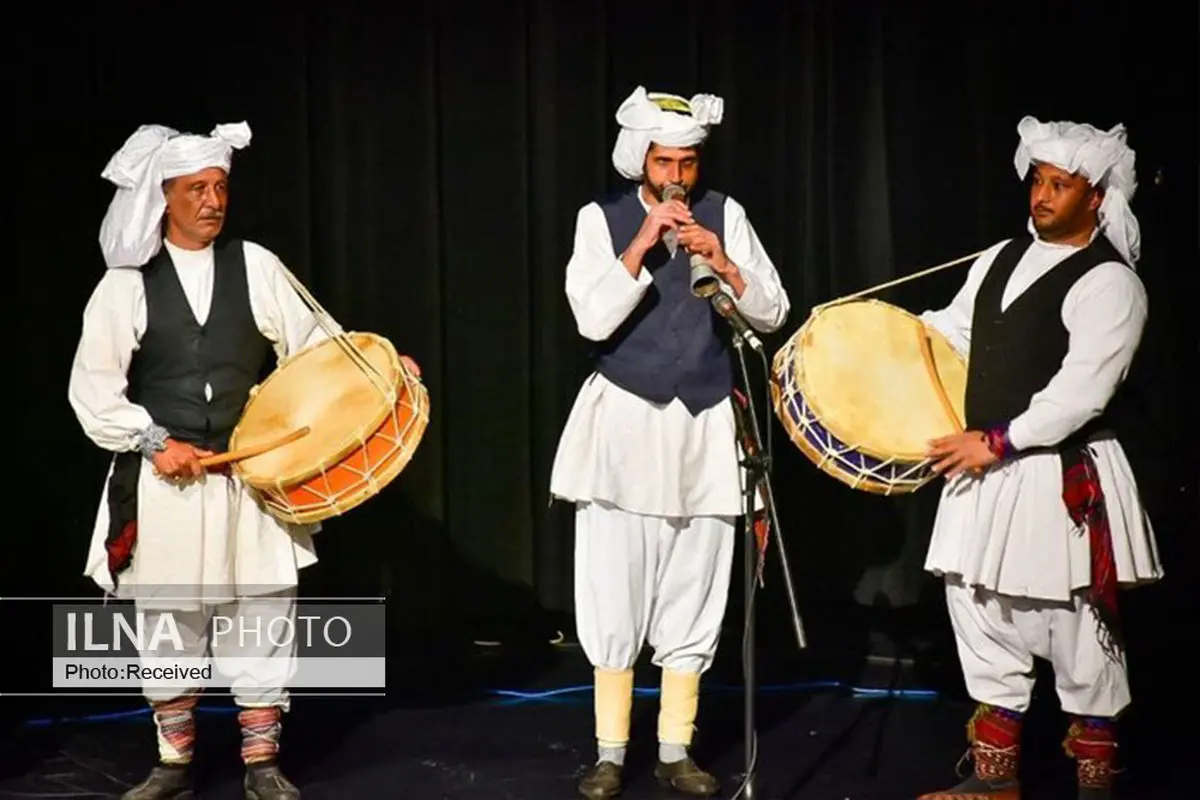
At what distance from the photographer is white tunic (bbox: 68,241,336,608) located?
4.54m

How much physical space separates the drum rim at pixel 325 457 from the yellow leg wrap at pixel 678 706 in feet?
3.51

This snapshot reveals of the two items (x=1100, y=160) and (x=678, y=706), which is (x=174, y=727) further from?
(x=1100, y=160)

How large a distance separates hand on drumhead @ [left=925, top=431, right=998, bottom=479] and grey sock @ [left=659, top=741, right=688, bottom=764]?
1045mm

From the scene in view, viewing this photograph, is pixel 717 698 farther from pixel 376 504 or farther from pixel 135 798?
pixel 135 798

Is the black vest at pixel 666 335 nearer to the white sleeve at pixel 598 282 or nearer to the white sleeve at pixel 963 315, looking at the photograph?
the white sleeve at pixel 598 282

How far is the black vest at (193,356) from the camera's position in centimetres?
458

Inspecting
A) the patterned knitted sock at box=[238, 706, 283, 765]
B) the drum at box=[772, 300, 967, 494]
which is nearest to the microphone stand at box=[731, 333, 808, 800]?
the drum at box=[772, 300, 967, 494]

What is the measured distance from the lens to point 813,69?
5.76 metres

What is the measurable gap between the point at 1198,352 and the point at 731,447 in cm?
187

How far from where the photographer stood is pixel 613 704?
4.76 meters

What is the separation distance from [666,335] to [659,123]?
0.54 meters

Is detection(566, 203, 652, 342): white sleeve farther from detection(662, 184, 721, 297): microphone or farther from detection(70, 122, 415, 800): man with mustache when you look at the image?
detection(70, 122, 415, 800): man with mustache

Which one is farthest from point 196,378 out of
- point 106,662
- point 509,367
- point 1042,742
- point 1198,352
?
point 1198,352

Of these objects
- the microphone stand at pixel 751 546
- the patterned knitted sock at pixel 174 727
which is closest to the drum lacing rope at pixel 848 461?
the microphone stand at pixel 751 546
